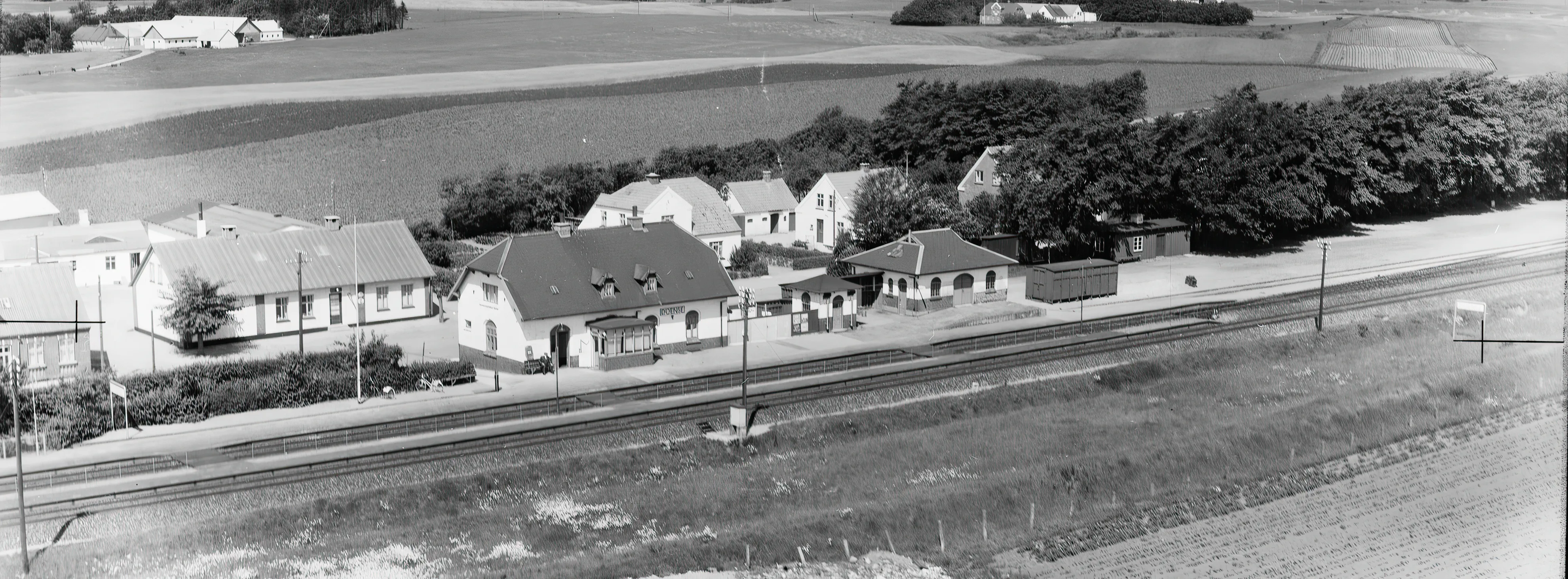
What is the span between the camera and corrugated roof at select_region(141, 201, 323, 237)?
44938 mm

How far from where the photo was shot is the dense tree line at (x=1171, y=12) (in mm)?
84062

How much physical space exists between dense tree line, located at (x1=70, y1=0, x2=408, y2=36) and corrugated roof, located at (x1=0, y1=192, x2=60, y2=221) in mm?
6294

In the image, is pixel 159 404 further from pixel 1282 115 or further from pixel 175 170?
pixel 1282 115

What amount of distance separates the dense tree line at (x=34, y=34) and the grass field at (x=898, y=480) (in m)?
26.8

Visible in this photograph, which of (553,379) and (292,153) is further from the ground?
(292,153)

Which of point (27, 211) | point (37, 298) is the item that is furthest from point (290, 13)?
point (37, 298)

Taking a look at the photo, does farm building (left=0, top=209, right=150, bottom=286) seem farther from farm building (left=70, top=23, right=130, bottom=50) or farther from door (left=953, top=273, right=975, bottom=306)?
door (left=953, top=273, right=975, bottom=306)

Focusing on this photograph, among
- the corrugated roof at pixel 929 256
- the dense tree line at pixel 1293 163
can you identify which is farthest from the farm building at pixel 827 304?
the dense tree line at pixel 1293 163

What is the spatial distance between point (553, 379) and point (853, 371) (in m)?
7.52

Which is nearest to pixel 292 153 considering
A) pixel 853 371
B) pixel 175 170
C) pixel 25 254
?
pixel 175 170

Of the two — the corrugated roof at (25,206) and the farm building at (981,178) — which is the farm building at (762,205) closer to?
the farm building at (981,178)

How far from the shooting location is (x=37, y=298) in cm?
3391

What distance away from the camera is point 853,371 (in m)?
36.1

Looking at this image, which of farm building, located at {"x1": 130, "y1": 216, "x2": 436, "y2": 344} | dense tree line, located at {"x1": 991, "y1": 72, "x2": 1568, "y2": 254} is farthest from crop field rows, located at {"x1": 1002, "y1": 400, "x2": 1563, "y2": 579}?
dense tree line, located at {"x1": 991, "y1": 72, "x2": 1568, "y2": 254}
